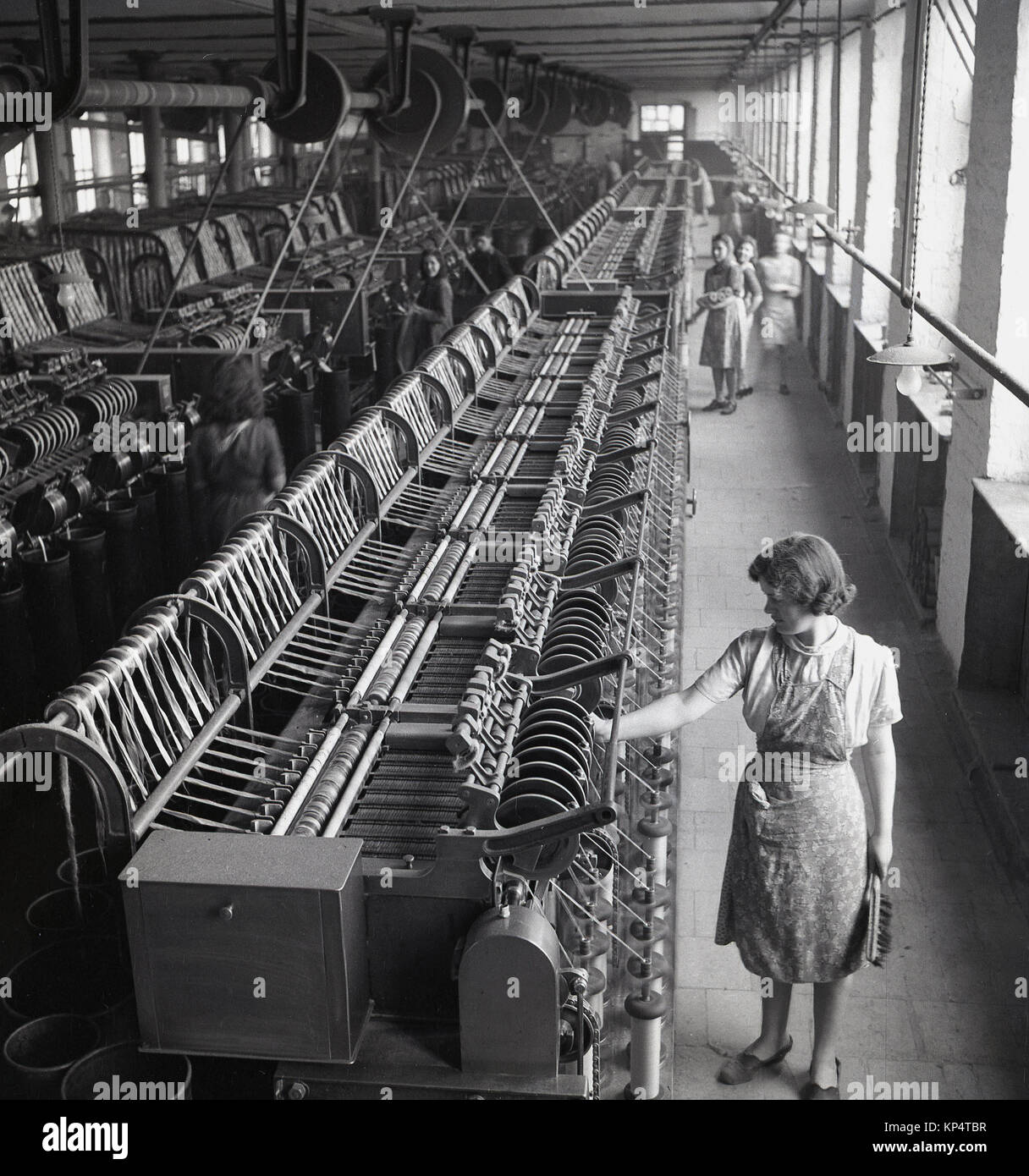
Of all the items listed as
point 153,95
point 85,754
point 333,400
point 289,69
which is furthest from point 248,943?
point 333,400

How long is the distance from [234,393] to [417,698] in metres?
1.78

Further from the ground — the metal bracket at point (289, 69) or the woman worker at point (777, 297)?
the metal bracket at point (289, 69)

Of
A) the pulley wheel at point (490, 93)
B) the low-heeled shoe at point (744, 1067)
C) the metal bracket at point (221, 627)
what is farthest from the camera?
the pulley wheel at point (490, 93)

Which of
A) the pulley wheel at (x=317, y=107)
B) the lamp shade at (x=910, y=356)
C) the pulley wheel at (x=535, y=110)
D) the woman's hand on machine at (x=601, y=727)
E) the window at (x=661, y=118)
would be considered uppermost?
the window at (x=661, y=118)

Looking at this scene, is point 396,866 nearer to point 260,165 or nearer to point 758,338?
point 758,338

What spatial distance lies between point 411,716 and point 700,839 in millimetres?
2042

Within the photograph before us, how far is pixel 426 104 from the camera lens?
24.0ft

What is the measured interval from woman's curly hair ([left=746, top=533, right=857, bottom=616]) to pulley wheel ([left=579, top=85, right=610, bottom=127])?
1658cm

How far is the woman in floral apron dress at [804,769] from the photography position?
3010 mm

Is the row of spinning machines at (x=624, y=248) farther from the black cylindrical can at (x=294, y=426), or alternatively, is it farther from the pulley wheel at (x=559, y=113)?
the black cylindrical can at (x=294, y=426)

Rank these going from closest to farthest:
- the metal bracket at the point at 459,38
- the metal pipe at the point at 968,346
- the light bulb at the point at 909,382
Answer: the metal pipe at the point at 968,346 < the light bulb at the point at 909,382 < the metal bracket at the point at 459,38

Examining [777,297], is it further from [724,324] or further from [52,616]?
[52,616]

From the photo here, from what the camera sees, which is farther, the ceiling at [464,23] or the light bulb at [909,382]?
the ceiling at [464,23]

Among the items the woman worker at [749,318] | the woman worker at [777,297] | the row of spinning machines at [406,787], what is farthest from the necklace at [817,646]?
the woman worker at [777,297]
